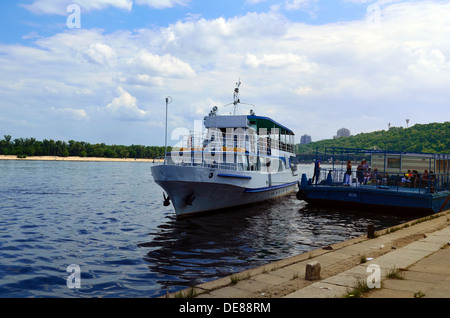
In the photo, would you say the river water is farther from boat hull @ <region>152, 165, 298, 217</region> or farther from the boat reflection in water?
boat hull @ <region>152, 165, 298, 217</region>

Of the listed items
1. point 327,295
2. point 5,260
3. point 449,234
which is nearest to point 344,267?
point 327,295

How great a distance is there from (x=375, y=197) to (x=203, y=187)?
11101mm

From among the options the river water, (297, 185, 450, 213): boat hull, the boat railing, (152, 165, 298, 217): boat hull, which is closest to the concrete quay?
the river water

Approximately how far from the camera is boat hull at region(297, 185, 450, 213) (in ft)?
72.5

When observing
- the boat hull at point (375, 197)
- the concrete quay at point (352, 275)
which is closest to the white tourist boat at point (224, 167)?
the boat hull at point (375, 197)

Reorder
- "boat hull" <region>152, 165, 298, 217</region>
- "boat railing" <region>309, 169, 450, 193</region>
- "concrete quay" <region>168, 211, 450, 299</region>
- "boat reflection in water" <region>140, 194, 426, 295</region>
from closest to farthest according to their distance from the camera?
1. "concrete quay" <region>168, 211, 450, 299</region>
2. "boat reflection in water" <region>140, 194, 426, 295</region>
3. "boat hull" <region>152, 165, 298, 217</region>
4. "boat railing" <region>309, 169, 450, 193</region>

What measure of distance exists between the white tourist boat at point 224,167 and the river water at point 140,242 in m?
1.10

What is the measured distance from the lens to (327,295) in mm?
6801

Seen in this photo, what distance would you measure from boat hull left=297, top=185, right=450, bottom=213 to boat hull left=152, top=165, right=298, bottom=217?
450 cm

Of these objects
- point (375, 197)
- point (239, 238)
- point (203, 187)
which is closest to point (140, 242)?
point (239, 238)

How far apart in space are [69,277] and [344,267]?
24.1 ft

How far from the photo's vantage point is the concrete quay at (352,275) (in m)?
7.04

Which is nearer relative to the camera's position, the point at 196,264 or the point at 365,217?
the point at 196,264
